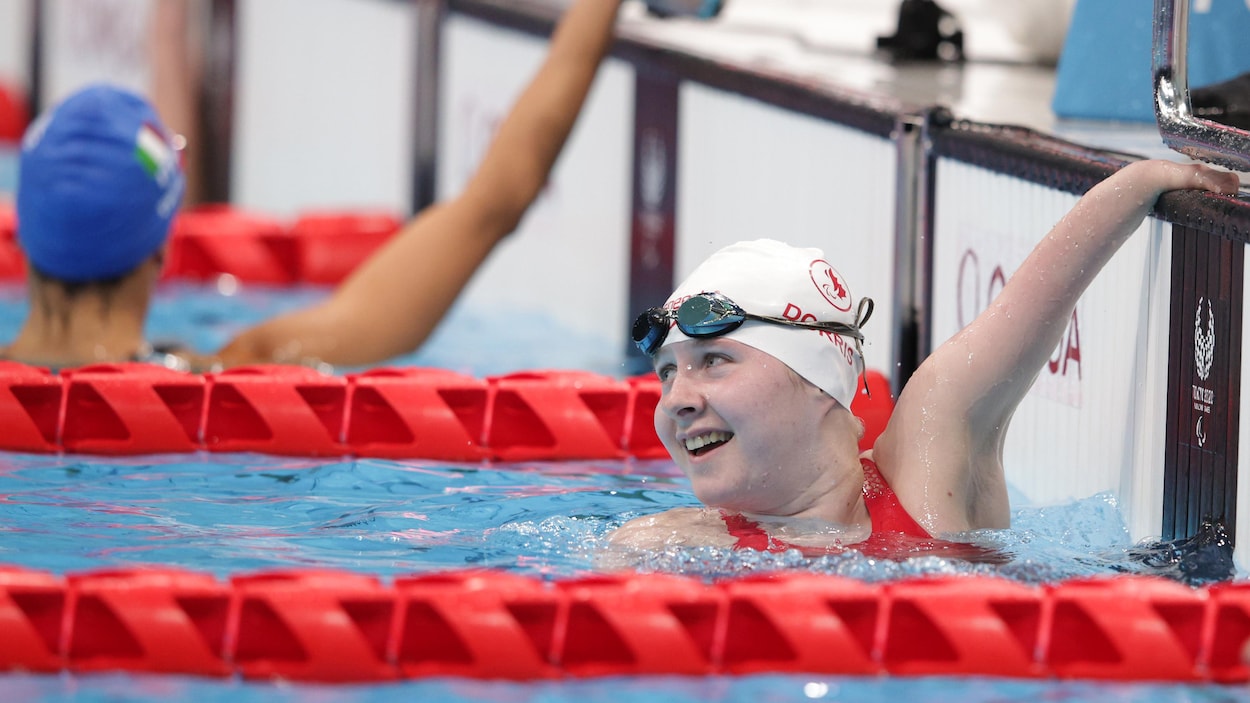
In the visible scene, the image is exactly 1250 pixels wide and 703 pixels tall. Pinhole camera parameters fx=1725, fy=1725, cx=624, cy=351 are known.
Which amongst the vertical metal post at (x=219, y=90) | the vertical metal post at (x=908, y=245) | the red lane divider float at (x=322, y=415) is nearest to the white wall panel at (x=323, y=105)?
the vertical metal post at (x=219, y=90)

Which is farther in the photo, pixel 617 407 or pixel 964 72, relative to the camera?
pixel 964 72

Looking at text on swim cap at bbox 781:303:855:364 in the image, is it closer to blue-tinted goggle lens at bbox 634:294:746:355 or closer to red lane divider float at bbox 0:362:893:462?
blue-tinted goggle lens at bbox 634:294:746:355

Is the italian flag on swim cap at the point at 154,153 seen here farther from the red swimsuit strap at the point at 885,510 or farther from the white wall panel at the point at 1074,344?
the red swimsuit strap at the point at 885,510

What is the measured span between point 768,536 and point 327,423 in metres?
1.29

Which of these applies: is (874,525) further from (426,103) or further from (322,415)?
(426,103)

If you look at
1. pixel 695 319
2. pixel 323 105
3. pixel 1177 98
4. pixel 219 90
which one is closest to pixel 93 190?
pixel 695 319

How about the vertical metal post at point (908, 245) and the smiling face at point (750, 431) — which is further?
A: the vertical metal post at point (908, 245)

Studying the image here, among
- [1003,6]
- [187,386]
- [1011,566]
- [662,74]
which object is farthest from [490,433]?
[1003,6]

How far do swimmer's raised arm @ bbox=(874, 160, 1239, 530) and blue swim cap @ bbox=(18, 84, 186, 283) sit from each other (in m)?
2.05

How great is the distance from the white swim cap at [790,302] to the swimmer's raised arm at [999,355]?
12 centimetres

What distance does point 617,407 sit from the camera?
Result: 12.0 ft

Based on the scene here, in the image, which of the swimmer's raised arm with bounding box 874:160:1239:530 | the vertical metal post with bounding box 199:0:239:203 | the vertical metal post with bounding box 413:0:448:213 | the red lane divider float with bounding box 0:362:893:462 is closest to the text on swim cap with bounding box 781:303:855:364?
the swimmer's raised arm with bounding box 874:160:1239:530

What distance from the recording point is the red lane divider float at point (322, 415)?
3.53 m

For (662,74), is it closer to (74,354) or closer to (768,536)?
(74,354)
